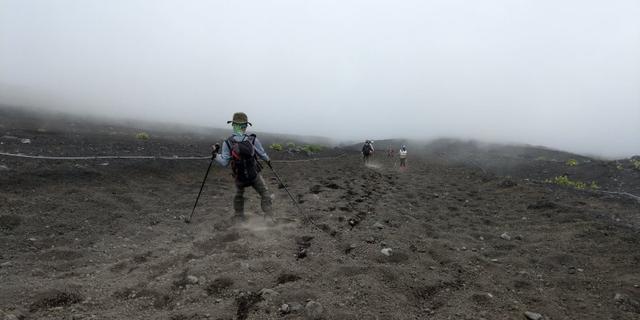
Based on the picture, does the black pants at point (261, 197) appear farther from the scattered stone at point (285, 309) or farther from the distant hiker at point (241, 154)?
the scattered stone at point (285, 309)

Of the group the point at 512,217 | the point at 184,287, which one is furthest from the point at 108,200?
the point at 512,217

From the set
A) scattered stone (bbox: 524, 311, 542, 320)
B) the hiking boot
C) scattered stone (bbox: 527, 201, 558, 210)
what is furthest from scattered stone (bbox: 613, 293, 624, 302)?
the hiking boot

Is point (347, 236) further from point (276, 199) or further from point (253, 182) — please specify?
point (276, 199)

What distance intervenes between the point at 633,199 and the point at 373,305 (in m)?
14.0

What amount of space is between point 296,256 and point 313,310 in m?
2.36

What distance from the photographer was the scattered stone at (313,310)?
553 cm

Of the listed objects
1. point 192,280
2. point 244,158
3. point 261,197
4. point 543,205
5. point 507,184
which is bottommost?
point 192,280

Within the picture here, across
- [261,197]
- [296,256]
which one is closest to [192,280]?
[296,256]

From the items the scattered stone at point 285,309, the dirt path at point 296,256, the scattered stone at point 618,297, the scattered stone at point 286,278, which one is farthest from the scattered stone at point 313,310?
the scattered stone at point 618,297

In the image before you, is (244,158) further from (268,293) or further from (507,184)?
(507,184)

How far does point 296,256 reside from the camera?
796cm

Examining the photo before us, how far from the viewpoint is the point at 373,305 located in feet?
19.5

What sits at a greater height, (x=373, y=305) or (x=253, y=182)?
(x=253, y=182)

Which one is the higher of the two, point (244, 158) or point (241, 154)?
point (241, 154)
